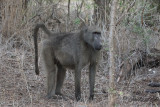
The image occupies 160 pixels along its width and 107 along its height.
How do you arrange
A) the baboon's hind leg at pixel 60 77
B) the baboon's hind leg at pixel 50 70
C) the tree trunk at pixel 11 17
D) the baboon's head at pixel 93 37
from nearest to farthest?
the baboon's head at pixel 93 37, the baboon's hind leg at pixel 50 70, the baboon's hind leg at pixel 60 77, the tree trunk at pixel 11 17

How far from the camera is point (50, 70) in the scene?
17.7ft

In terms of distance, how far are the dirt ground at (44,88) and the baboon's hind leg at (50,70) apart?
17 cm

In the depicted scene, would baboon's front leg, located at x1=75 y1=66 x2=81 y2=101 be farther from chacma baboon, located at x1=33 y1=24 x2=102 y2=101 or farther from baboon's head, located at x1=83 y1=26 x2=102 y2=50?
baboon's head, located at x1=83 y1=26 x2=102 y2=50

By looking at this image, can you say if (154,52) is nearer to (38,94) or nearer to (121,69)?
(121,69)

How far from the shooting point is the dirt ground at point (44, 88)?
4793mm

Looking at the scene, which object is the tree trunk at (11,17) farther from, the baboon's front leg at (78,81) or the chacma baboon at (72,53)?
the baboon's front leg at (78,81)

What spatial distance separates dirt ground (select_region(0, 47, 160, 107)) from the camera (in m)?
4.79

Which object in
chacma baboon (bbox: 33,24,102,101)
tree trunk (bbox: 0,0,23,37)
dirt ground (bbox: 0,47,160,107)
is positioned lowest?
dirt ground (bbox: 0,47,160,107)

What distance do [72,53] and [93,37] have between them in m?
0.46

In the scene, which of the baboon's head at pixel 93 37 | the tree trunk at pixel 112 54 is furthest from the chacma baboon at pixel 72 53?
the tree trunk at pixel 112 54

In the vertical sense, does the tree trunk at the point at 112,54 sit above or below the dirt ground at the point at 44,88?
above

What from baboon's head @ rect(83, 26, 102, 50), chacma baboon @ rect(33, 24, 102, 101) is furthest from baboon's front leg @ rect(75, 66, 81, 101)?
baboon's head @ rect(83, 26, 102, 50)

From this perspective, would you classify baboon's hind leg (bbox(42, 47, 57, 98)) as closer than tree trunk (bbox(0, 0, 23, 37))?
Yes

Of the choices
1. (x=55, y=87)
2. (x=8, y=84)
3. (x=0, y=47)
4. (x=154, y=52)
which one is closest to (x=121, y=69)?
(x=154, y=52)
